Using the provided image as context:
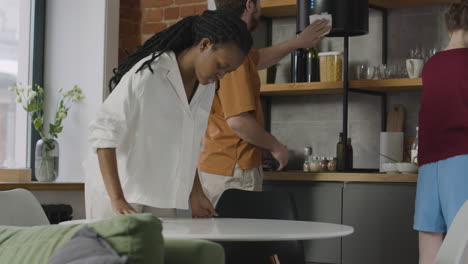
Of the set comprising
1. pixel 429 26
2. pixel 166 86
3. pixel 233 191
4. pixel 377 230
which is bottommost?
pixel 377 230

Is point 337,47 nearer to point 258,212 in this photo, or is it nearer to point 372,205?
point 372,205

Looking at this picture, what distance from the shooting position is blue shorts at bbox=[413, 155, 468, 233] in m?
3.09

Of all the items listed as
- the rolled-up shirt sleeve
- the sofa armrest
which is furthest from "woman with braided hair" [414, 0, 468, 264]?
the sofa armrest

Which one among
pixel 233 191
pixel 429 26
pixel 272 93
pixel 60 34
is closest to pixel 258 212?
pixel 233 191

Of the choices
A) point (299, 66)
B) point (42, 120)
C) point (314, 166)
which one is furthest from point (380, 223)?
point (42, 120)

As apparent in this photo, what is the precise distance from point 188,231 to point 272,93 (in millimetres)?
2727

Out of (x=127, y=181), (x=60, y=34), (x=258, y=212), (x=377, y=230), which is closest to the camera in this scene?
(x=127, y=181)

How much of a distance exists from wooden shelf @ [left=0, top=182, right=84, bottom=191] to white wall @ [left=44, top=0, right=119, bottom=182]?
0.35 meters

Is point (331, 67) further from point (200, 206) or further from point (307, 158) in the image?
point (200, 206)

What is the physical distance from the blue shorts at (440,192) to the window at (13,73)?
8.67 ft

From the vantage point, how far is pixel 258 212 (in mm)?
3086

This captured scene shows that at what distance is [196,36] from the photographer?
8.01 ft

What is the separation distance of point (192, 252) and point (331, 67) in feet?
10.4

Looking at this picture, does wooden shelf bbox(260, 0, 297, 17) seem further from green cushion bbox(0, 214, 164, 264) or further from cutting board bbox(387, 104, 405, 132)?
green cushion bbox(0, 214, 164, 264)
